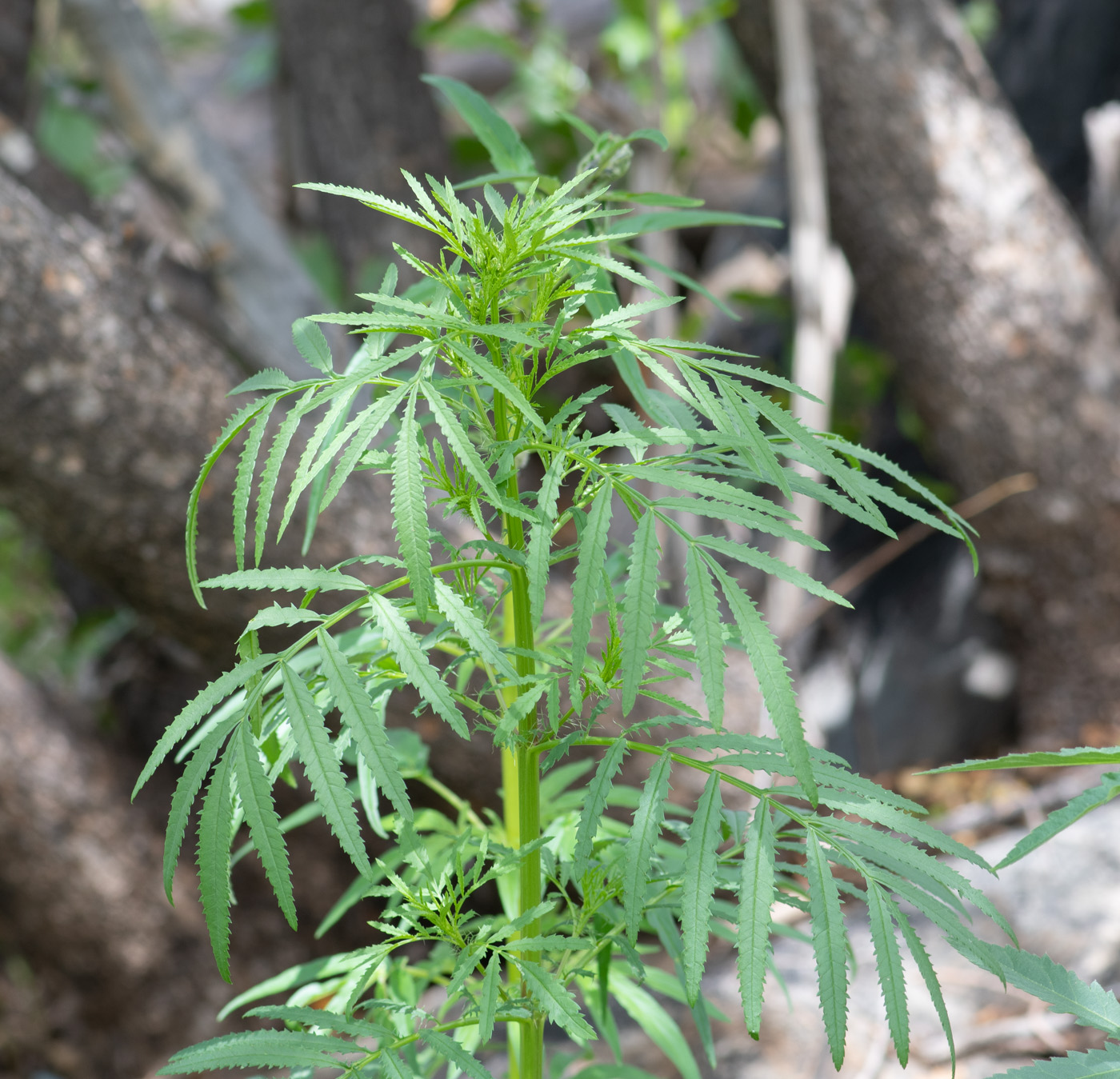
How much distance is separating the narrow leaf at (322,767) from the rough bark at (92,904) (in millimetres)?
1564

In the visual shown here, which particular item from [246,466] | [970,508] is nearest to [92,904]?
[246,466]

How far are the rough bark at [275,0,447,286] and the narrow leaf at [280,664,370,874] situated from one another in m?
2.14

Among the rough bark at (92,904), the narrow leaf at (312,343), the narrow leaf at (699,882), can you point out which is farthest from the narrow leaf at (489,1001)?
the rough bark at (92,904)

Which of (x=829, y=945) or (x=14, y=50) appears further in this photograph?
(x=14, y=50)

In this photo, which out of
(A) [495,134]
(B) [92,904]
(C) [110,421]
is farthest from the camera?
(B) [92,904]

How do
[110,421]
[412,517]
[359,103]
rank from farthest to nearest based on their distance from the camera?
[359,103], [110,421], [412,517]

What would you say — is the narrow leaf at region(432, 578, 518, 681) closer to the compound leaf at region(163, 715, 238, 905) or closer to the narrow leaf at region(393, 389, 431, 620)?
the narrow leaf at region(393, 389, 431, 620)

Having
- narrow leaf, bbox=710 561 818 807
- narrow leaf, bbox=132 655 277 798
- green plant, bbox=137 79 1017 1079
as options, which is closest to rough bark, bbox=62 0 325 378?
green plant, bbox=137 79 1017 1079

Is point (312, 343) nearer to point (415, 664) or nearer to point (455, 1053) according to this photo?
point (415, 664)

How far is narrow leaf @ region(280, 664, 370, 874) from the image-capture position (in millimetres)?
489

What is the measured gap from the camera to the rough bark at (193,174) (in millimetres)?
2031

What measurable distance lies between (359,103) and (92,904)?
202cm

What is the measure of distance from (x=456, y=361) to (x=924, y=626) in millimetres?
2166

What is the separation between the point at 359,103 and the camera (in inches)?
100
